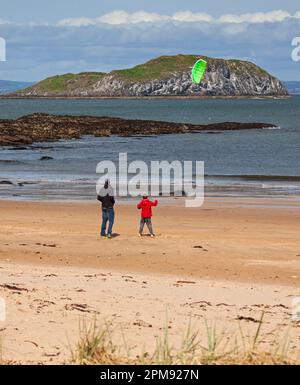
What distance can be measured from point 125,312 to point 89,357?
9.05 feet

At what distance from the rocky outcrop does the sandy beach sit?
37.3 m

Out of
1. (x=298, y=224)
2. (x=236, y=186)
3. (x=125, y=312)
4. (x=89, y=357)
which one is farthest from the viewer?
(x=236, y=186)

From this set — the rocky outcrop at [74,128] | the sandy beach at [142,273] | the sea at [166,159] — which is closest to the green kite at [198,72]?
the sea at [166,159]

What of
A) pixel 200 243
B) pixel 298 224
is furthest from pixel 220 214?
pixel 200 243

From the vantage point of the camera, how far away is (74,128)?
75562mm

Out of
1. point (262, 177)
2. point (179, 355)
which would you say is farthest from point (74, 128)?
point (179, 355)

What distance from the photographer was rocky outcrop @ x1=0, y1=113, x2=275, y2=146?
65312 millimetres

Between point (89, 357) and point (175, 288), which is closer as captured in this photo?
point (89, 357)

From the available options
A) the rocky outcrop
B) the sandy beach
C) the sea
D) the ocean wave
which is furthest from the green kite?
the sandy beach

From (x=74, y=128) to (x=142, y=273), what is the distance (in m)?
61.4

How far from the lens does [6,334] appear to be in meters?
9.41

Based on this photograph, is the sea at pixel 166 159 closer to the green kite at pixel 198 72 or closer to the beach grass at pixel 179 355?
the green kite at pixel 198 72

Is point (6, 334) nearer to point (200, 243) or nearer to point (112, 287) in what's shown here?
point (112, 287)

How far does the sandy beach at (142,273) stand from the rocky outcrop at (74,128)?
Answer: 37289 mm
